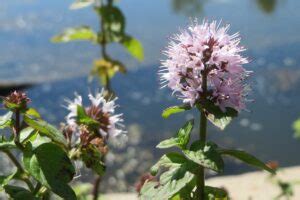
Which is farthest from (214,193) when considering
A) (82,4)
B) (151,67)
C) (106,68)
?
(151,67)

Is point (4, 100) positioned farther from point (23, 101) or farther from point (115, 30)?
point (115, 30)

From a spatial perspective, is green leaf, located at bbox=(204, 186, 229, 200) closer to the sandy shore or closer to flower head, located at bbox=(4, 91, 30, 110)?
flower head, located at bbox=(4, 91, 30, 110)

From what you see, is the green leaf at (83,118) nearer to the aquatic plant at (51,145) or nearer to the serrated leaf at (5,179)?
the aquatic plant at (51,145)

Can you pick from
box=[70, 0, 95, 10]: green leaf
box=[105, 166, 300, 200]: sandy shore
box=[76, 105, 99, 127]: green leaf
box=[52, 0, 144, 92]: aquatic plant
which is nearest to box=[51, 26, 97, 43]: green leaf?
box=[52, 0, 144, 92]: aquatic plant

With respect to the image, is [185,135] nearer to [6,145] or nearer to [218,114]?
[218,114]

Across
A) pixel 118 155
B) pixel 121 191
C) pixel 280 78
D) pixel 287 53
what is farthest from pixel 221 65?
pixel 287 53
